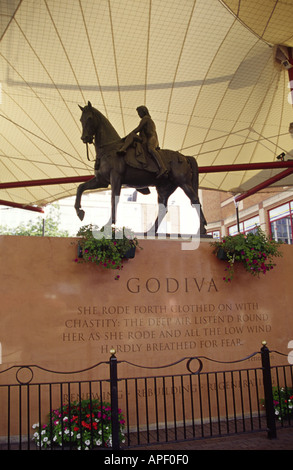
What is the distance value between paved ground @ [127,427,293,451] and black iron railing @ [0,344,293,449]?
0.10 m

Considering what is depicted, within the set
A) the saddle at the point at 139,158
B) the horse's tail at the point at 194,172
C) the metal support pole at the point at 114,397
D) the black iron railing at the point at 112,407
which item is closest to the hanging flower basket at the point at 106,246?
the saddle at the point at 139,158

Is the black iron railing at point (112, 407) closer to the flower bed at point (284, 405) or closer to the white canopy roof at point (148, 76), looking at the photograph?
the flower bed at point (284, 405)

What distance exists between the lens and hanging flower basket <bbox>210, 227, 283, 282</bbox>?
6.54 meters

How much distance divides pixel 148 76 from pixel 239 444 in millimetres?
10528

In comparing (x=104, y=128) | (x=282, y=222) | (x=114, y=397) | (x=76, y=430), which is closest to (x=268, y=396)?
(x=114, y=397)

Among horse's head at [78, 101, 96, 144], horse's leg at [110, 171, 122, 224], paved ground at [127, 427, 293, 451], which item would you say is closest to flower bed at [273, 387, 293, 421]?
paved ground at [127, 427, 293, 451]

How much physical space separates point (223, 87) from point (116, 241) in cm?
886

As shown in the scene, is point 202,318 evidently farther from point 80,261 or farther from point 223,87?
point 223,87

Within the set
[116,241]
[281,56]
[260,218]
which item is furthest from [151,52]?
[260,218]

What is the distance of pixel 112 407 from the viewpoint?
4570mm

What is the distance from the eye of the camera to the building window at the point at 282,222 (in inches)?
955

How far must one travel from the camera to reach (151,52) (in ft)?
37.0

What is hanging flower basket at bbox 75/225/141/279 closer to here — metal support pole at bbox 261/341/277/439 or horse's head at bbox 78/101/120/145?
horse's head at bbox 78/101/120/145

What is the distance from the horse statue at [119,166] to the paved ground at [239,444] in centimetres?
348
